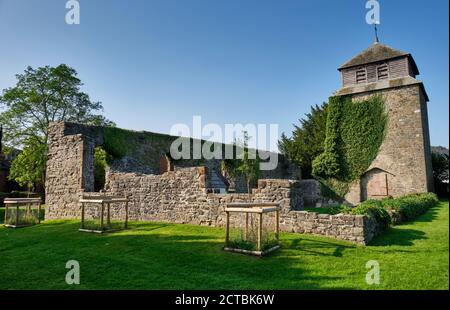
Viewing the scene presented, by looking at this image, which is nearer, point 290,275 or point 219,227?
point 290,275

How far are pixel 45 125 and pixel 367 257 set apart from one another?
27217 millimetres

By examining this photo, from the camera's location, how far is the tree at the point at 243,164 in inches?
Result: 929

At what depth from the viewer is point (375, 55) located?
2231 cm

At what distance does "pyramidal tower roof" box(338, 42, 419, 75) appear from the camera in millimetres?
21500

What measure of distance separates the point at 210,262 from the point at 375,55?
2195cm

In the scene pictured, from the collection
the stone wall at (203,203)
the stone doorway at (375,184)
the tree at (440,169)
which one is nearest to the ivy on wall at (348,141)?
the stone doorway at (375,184)

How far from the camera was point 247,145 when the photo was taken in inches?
971

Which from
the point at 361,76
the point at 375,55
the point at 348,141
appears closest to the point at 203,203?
the point at 348,141

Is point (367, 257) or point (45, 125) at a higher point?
point (45, 125)

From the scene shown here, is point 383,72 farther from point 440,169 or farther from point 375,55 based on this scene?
point 440,169

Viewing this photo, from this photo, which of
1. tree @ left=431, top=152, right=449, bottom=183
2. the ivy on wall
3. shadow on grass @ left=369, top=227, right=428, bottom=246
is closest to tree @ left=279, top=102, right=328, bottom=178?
the ivy on wall

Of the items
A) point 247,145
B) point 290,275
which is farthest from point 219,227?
point 247,145
